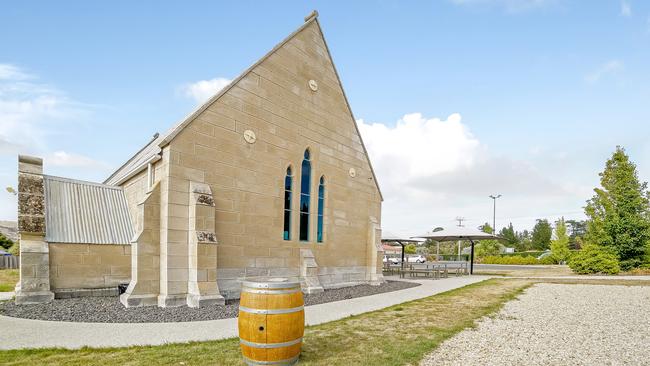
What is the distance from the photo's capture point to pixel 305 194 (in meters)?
15.4

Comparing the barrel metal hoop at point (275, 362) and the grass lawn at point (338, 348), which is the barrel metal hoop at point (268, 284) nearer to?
the barrel metal hoop at point (275, 362)

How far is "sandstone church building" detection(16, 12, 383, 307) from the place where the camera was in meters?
10.9

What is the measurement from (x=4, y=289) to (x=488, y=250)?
53.8 metres

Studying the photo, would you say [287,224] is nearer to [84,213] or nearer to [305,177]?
[305,177]

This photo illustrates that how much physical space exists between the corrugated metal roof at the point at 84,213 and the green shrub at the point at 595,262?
28.0 metres

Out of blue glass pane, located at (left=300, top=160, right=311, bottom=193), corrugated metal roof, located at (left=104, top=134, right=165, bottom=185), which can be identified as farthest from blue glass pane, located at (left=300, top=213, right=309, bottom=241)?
corrugated metal roof, located at (left=104, top=134, right=165, bottom=185)

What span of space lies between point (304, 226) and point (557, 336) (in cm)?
957

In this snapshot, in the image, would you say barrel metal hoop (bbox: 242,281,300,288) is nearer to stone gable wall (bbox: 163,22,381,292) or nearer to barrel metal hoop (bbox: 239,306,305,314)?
barrel metal hoop (bbox: 239,306,305,314)

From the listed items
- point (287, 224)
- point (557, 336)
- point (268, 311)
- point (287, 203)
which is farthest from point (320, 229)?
point (268, 311)

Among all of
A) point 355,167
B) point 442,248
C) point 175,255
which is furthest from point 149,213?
point 442,248

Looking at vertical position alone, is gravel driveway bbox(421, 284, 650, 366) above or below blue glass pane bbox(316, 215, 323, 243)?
below

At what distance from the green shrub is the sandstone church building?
18.0 m

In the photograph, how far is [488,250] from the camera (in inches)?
2124

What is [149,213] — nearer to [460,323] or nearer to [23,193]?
[23,193]
